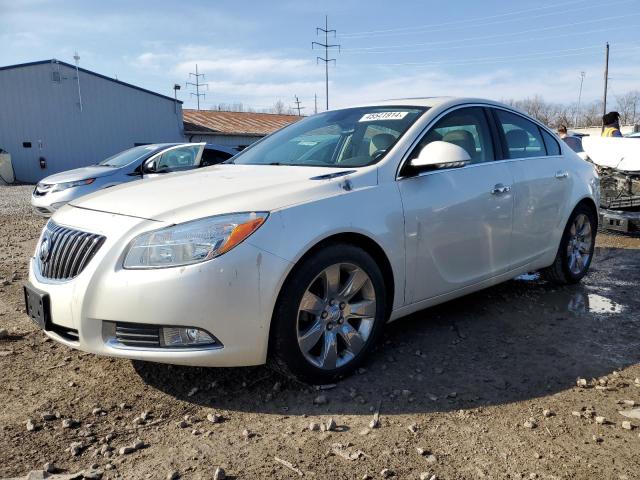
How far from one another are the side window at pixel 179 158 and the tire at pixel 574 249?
21.0 feet

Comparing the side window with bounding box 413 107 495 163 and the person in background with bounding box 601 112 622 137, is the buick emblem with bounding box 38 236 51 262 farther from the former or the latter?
the person in background with bounding box 601 112 622 137

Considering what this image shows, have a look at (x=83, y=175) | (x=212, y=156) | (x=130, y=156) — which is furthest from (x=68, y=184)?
(x=212, y=156)

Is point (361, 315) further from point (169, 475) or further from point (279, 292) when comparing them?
point (169, 475)

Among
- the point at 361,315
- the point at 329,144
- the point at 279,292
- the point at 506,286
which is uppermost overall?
the point at 329,144

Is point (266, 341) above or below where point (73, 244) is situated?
below

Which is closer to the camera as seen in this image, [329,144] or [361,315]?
[361,315]

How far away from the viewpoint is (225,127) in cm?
3484

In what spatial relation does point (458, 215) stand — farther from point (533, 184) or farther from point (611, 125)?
point (611, 125)

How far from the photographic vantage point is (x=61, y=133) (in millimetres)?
26812

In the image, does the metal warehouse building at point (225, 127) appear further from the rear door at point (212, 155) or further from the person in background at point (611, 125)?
the person in background at point (611, 125)

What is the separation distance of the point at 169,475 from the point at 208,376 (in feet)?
3.12

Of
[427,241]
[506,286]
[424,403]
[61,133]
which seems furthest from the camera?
[61,133]

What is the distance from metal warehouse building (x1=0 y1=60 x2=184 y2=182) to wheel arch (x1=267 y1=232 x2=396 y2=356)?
86.6 ft

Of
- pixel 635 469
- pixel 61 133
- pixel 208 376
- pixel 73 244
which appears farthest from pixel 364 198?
pixel 61 133
